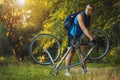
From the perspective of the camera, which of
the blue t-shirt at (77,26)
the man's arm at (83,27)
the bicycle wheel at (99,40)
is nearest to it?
the man's arm at (83,27)

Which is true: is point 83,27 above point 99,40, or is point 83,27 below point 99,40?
above

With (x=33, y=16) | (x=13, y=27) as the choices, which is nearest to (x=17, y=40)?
(x=13, y=27)

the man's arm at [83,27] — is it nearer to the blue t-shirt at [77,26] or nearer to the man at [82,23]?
the man at [82,23]

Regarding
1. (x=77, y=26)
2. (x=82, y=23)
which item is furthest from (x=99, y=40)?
(x=82, y=23)

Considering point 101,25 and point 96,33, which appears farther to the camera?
point 101,25

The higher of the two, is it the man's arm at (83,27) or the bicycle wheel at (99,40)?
the man's arm at (83,27)

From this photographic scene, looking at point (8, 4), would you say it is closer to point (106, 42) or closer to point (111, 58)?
point (111, 58)

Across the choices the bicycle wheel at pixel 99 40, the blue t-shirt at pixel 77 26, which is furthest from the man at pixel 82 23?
the bicycle wheel at pixel 99 40

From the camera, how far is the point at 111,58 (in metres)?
17.4

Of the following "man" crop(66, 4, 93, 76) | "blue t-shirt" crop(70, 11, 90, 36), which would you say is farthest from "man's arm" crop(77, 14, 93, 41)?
"blue t-shirt" crop(70, 11, 90, 36)

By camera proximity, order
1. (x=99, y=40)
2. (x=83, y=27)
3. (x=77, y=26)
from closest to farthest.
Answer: (x=83, y=27) → (x=77, y=26) → (x=99, y=40)

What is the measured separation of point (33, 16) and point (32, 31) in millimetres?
3689

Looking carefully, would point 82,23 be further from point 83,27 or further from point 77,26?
point 77,26

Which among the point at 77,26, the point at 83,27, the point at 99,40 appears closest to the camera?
the point at 83,27
